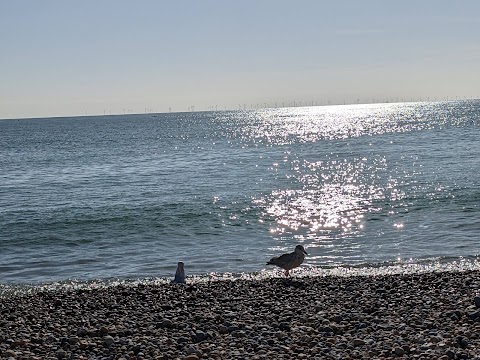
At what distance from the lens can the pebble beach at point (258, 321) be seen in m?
9.34

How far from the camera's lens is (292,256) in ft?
55.1

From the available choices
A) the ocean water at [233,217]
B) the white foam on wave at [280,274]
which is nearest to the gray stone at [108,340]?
the white foam on wave at [280,274]

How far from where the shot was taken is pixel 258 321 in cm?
1117

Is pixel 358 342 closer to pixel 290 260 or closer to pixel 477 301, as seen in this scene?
pixel 477 301

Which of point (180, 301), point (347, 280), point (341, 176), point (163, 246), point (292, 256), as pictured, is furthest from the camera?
point (341, 176)

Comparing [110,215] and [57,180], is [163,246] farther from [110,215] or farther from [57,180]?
[57,180]

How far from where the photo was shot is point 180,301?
13250 mm

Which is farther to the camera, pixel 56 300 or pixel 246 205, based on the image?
pixel 246 205

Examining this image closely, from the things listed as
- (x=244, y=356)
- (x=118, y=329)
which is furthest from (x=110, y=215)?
(x=244, y=356)

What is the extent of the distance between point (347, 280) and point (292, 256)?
2135mm

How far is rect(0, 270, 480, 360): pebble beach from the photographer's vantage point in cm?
934

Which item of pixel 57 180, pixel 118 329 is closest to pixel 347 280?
pixel 118 329

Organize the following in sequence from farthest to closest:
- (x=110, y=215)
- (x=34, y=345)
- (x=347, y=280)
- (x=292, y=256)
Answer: (x=110, y=215)
(x=292, y=256)
(x=347, y=280)
(x=34, y=345)

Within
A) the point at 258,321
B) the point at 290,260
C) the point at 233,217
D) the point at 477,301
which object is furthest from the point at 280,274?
the point at 233,217
